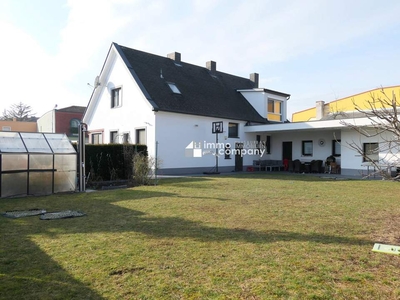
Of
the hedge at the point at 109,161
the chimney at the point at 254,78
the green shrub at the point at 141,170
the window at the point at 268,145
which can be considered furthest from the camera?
the chimney at the point at 254,78

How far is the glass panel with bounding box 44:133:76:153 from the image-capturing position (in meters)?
11.7

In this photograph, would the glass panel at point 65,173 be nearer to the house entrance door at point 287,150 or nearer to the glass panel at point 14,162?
the glass panel at point 14,162

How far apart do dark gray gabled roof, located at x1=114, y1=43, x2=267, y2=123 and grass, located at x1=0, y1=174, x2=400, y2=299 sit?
11622mm

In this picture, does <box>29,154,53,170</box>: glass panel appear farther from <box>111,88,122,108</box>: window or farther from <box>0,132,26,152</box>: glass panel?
<box>111,88,122,108</box>: window

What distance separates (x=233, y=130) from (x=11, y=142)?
50.2ft

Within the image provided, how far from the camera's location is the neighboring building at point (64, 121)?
4134 centimetres

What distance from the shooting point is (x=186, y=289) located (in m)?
3.49

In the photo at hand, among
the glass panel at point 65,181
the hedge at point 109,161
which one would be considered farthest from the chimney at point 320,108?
the glass panel at point 65,181

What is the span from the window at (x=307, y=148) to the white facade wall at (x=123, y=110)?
1235 cm

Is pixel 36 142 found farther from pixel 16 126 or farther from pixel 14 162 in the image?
pixel 16 126

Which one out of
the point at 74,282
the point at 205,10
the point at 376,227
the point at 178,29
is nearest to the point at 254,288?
the point at 74,282

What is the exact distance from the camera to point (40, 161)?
1086cm

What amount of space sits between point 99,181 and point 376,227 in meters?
11.5

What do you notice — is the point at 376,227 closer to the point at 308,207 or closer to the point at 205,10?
the point at 308,207
